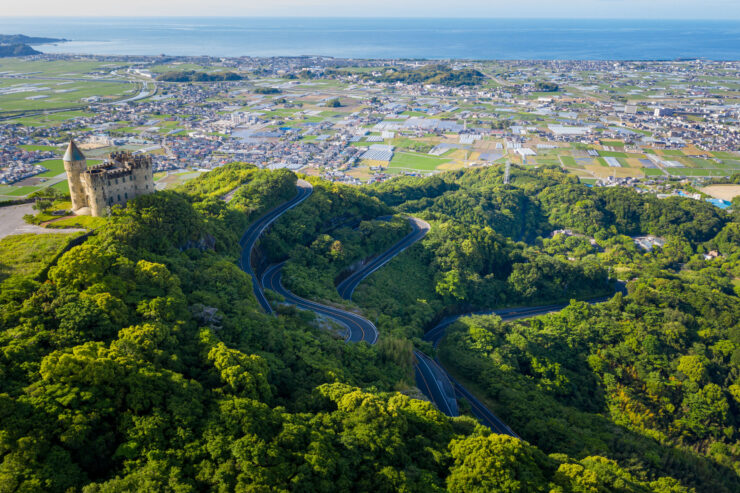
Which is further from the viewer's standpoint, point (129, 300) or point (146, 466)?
point (129, 300)

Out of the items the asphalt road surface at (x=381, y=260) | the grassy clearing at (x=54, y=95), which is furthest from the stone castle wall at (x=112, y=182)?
the grassy clearing at (x=54, y=95)

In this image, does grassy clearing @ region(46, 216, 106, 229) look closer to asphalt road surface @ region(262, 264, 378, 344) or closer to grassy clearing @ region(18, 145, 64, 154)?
asphalt road surface @ region(262, 264, 378, 344)

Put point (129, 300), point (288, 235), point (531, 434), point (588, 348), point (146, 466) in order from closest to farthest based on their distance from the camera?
point (146, 466) → point (129, 300) → point (531, 434) → point (588, 348) → point (288, 235)

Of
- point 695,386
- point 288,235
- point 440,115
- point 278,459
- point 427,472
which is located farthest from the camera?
point 440,115

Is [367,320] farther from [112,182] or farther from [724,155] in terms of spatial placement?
[724,155]

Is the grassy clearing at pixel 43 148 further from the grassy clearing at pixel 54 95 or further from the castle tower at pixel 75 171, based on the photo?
the castle tower at pixel 75 171

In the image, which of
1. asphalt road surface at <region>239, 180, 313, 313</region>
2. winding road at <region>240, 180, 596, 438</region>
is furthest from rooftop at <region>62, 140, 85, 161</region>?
winding road at <region>240, 180, 596, 438</region>

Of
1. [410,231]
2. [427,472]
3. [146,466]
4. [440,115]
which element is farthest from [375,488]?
[440,115]

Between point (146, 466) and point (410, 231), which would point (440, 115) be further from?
point (146, 466)
